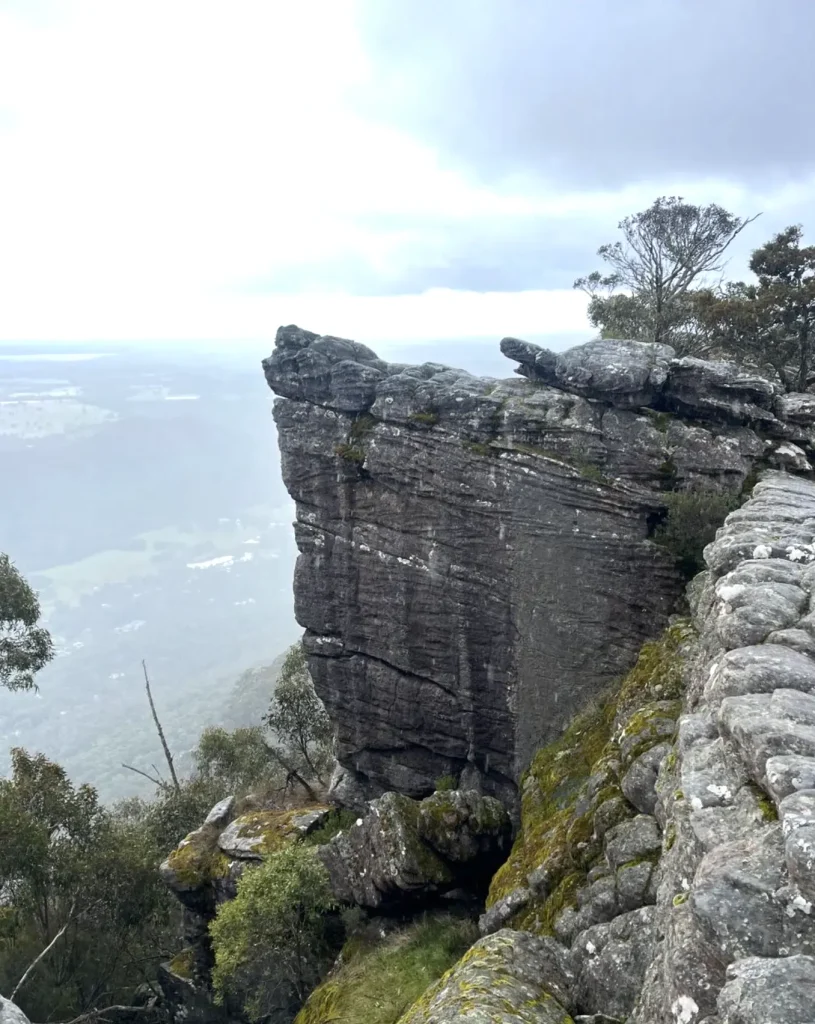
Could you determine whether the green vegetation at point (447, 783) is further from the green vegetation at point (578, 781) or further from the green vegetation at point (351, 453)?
the green vegetation at point (351, 453)

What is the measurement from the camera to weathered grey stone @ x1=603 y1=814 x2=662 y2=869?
1295cm

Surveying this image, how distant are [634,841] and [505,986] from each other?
3.61 m

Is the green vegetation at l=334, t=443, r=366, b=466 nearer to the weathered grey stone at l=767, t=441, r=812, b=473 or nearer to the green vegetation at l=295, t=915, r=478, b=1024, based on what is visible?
the weathered grey stone at l=767, t=441, r=812, b=473

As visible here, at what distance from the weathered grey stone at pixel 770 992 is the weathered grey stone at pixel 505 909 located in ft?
30.8

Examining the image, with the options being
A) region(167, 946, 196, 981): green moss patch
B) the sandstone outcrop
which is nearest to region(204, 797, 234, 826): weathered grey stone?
the sandstone outcrop

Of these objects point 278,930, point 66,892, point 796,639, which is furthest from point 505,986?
point 66,892

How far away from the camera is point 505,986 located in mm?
11680

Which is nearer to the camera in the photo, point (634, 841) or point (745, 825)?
point (745, 825)

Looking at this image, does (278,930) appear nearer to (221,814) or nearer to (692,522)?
(221,814)

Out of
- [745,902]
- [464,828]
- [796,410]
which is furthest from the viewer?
[796,410]

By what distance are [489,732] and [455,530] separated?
912 centimetres

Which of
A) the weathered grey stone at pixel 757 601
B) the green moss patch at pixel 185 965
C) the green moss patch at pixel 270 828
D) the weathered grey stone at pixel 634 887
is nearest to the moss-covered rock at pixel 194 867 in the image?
the green moss patch at pixel 270 828

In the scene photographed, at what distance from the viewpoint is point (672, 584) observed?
24859mm

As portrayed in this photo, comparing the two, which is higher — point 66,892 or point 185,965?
point 66,892
